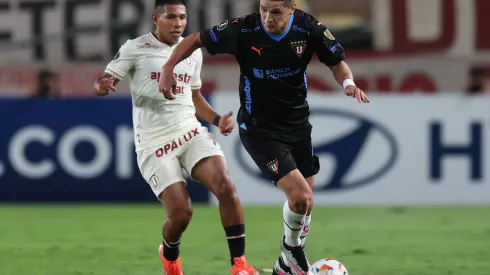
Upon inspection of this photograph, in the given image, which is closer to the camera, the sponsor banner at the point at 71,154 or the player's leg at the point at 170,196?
the player's leg at the point at 170,196

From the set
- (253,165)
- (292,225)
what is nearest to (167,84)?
(292,225)

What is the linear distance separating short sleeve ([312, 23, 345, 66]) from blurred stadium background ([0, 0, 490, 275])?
73.7 inches

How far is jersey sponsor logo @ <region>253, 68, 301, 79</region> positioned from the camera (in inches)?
325

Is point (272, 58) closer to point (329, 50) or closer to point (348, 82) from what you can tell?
point (329, 50)

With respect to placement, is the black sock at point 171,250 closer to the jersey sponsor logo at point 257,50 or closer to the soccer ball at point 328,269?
the soccer ball at point 328,269

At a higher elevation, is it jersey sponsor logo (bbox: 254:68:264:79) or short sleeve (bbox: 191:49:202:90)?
jersey sponsor logo (bbox: 254:68:264:79)

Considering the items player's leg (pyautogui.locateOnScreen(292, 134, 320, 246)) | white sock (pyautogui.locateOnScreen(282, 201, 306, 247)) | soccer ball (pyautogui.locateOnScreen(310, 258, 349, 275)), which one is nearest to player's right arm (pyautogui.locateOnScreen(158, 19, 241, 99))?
player's leg (pyautogui.locateOnScreen(292, 134, 320, 246))

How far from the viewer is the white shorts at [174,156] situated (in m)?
8.62

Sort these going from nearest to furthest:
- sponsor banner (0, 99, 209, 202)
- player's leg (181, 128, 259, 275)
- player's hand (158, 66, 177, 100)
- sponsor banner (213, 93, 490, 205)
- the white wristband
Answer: player's hand (158, 66, 177, 100) → the white wristband → player's leg (181, 128, 259, 275) → sponsor banner (213, 93, 490, 205) → sponsor banner (0, 99, 209, 202)

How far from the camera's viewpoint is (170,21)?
28.7 feet

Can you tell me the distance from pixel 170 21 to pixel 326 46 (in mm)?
1260

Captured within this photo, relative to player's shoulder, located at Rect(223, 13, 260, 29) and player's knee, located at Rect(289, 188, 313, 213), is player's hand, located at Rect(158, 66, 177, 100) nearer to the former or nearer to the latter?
player's shoulder, located at Rect(223, 13, 260, 29)

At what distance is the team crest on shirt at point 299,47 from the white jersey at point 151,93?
105 centimetres

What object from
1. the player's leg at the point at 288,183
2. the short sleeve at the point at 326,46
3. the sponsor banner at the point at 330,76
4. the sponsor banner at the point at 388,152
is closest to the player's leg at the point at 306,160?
the player's leg at the point at 288,183
